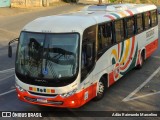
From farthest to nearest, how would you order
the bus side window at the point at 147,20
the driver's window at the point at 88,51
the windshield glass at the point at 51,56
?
the bus side window at the point at 147,20 → the driver's window at the point at 88,51 → the windshield glass at the point at 51,56

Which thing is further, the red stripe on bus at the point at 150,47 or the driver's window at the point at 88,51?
the red stripe on bus at the point at 150,47

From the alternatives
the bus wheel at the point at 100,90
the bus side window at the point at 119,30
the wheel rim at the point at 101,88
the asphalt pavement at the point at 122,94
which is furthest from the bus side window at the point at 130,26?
the wheel rim at the point at 101,88

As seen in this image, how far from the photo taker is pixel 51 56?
30.6 feet

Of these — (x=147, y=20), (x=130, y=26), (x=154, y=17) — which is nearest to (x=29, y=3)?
(x=154, y=17)

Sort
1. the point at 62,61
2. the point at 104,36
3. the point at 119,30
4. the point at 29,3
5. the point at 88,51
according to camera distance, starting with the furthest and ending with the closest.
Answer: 1. the point at 29,3
2. the point at 119,30
3. the point at 104,36
4. the point at 88,51
5. the point at 62,61

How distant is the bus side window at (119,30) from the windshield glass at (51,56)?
3.37m

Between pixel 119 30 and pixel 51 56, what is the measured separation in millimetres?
4263

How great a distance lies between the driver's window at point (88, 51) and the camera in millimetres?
9531

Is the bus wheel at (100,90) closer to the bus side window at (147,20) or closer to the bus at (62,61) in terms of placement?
the bus at (62,61)

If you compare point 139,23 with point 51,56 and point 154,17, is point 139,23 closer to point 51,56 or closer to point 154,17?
point 154,17

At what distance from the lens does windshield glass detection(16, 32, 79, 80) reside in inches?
363

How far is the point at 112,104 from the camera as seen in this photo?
1079 centimetres

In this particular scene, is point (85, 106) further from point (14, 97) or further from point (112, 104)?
point (14, 97)

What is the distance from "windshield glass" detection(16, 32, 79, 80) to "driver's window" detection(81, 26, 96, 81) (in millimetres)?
310
